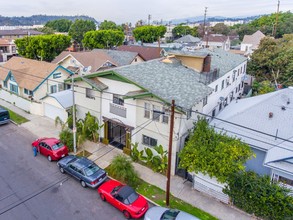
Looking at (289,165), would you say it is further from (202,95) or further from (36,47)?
(36,47)

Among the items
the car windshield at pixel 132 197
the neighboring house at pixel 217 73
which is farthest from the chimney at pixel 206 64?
the car windshield at pixel 132 197

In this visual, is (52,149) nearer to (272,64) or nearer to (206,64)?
(206,64)

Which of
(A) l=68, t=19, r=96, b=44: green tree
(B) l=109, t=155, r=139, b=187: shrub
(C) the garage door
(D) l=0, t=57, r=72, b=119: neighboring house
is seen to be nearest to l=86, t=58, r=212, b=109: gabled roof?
(B) l=109, t=155, r=139, b=187: shrub

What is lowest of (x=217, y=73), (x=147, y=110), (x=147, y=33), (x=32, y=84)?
(x=32, y=84)

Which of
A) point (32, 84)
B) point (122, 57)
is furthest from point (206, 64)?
point (122, 57)

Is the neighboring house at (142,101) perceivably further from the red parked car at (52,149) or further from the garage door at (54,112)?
the red parked car at (52,149)

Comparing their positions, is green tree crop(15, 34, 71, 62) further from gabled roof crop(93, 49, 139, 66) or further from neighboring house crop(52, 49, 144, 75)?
gabled roof crop(93, 49, 139, 66)

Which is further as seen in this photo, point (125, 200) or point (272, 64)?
point (272, 64)

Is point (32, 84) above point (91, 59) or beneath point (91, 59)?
beneath
